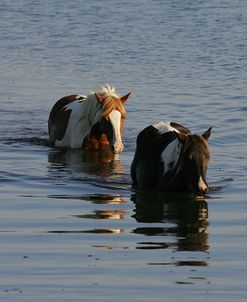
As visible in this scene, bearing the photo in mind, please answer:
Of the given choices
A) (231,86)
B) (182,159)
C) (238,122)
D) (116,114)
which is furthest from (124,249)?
(231,86)

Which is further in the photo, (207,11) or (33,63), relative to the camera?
(207,11)

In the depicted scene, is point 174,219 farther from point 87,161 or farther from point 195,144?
point 87,161

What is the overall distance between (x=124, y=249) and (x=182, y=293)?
1312 mm

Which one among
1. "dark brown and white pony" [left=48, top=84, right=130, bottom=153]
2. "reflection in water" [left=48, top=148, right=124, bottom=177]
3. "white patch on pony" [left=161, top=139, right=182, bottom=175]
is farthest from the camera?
"dark brown and white pony" [left=48, top=84, right=130, bottom=153]

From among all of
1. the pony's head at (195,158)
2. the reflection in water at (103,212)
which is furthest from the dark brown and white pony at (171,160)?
the reflection in water at (103,212)

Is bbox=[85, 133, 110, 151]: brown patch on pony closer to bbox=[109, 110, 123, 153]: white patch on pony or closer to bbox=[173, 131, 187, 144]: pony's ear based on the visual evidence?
bbox=[109, 110, 123, 153]: white patch on pony

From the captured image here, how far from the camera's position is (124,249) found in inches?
319

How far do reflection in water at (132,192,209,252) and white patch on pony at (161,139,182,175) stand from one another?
1.12 feet

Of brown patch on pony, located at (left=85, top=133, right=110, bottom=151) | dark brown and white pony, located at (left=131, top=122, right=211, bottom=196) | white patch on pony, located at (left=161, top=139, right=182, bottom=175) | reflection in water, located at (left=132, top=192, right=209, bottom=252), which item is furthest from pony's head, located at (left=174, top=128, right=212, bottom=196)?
brown patch on pony, located at (left=85, top=133, right=110, bottom=151)

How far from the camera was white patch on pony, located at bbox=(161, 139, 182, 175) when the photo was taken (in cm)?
1005

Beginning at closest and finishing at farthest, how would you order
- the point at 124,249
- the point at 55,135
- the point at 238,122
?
1. the point at 124,249
2. the point at 55,135
3. the point at 238,122

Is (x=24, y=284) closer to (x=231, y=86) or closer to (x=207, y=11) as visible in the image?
(x=231, y=86)

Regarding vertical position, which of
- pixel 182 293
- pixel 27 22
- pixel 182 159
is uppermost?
pixel 27 22

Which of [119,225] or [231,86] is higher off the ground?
[231,86]
